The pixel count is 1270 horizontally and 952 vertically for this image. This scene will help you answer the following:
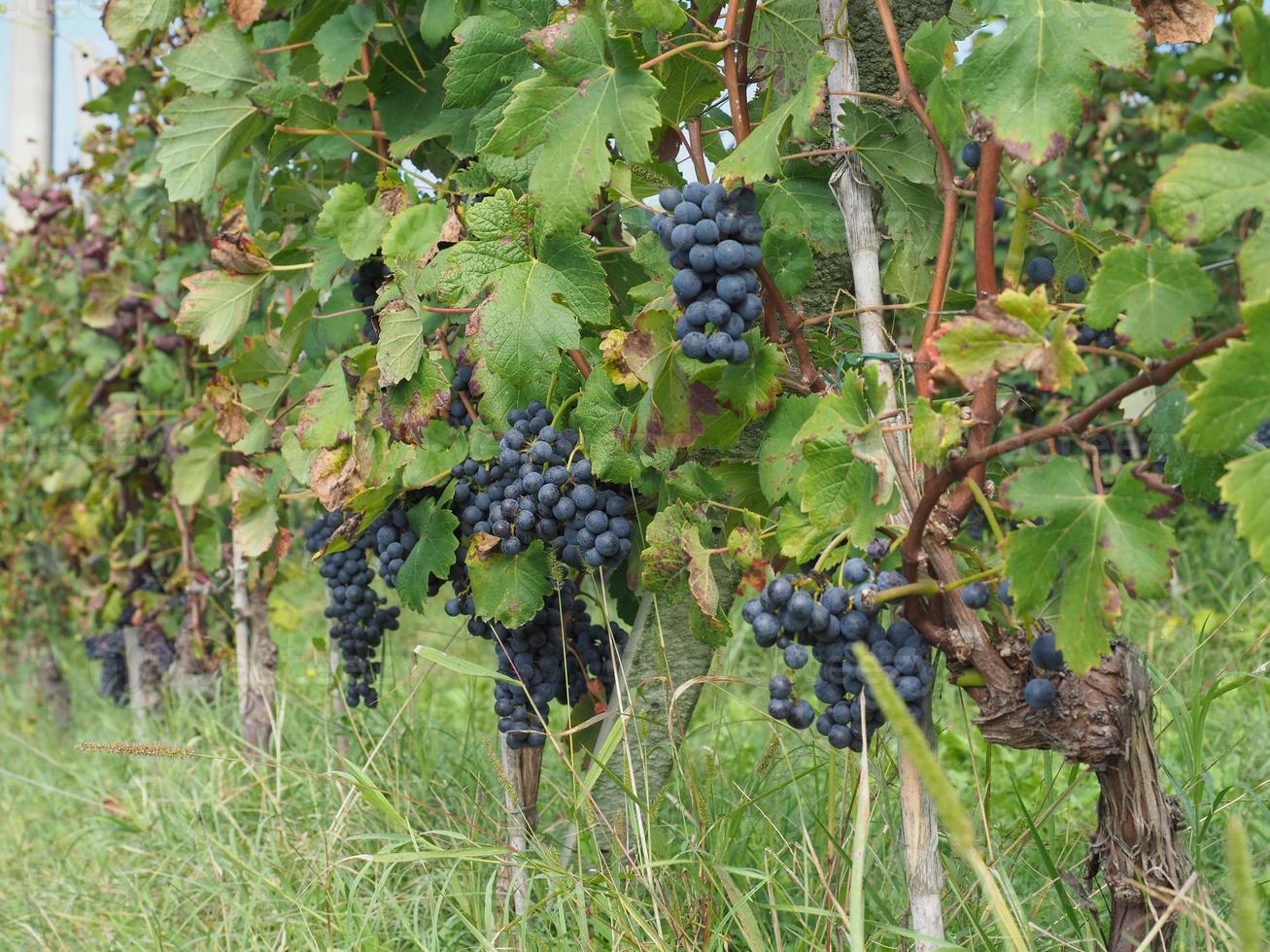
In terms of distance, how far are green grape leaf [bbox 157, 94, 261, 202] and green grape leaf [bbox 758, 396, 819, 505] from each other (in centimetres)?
131

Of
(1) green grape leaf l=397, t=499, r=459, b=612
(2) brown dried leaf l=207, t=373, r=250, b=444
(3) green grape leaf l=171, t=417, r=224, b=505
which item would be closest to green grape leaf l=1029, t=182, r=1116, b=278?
(1) green grape leaf l=397, t=499, r=459, b=612

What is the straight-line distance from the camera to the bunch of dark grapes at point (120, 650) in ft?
14.0

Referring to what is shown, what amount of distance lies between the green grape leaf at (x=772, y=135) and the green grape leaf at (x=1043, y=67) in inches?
8.6

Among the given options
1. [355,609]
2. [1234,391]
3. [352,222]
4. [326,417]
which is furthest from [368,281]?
[1234,391]

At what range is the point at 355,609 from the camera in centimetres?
246

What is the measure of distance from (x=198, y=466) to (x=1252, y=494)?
2849 millimetres

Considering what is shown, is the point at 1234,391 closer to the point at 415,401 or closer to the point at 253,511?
the point at 415,401

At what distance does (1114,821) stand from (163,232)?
3527 millimetres

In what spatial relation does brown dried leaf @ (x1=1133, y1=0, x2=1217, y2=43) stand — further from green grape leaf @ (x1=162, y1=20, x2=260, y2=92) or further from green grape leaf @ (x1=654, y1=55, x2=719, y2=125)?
green grape leaf @ (x1=162, y1=20, x2=260, y2=92)

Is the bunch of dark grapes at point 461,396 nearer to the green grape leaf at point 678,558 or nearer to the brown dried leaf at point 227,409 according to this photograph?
the green grape leaf at point 678,558

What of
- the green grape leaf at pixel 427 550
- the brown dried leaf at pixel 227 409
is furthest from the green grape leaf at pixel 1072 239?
the brown dried leaf at pixel 227 409

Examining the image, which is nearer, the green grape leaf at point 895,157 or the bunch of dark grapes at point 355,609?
the green grape leaf at point 895,157

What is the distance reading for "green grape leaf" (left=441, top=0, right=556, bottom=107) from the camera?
1.61 meters

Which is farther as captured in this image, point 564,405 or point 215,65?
point 215,65
